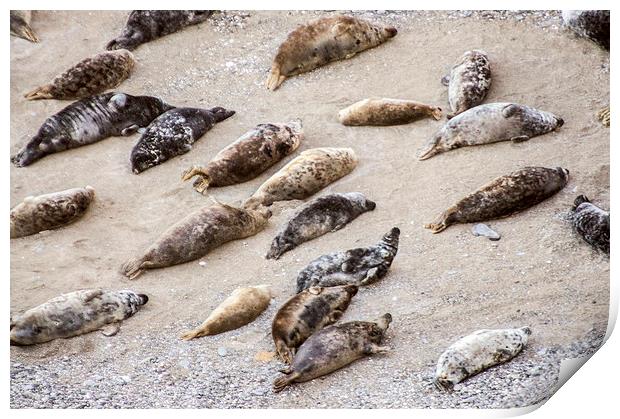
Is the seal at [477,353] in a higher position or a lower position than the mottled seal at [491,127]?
lower

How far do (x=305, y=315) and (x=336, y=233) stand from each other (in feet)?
1.98

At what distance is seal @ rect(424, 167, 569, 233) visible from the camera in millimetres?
4348

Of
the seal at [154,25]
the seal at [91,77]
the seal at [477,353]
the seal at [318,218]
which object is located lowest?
the seal at [477,353]

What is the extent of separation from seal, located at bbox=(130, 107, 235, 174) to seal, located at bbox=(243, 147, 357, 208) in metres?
0.48

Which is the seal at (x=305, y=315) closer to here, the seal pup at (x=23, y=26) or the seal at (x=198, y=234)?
the seal at (x=198, y=234)

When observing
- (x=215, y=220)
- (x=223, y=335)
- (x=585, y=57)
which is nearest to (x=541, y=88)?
(x=585, y=57)

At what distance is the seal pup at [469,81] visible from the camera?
4910mm

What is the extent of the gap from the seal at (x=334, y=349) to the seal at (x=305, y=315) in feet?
0.23

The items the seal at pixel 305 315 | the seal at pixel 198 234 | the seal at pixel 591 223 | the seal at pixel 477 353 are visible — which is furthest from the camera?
the seal at pixel 198 234

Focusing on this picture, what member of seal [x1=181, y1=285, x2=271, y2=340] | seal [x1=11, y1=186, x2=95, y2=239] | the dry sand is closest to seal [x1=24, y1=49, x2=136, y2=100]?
the dry sand

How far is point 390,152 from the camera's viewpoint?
15.9 ft

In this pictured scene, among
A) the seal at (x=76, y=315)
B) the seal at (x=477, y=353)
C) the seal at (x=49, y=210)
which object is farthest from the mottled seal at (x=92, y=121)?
the seal at (x=477, y=353)

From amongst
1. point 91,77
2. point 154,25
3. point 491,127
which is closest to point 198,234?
point 91,77

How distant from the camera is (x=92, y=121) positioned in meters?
4.86
